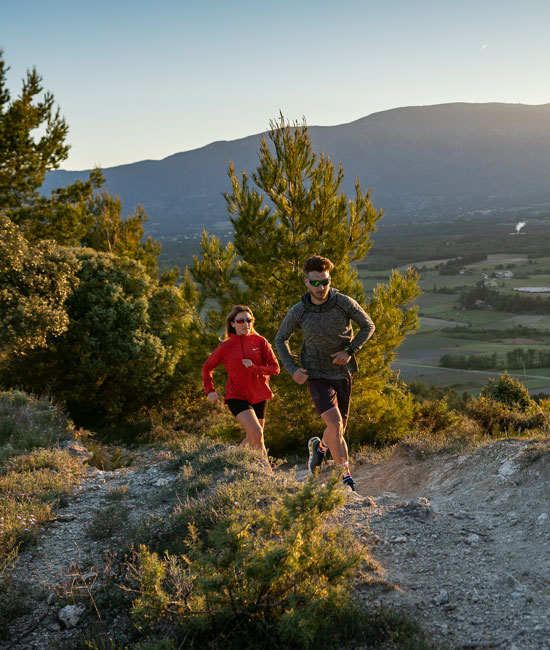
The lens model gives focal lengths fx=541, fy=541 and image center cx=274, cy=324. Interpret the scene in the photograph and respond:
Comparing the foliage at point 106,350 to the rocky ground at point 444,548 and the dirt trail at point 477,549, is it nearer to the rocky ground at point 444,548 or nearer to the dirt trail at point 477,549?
the rocky ground at point 444,548

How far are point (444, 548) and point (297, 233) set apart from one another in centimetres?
832

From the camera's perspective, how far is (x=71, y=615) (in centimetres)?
348

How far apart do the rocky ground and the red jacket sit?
1209 millimetres

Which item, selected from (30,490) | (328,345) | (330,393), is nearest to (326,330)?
(328,345)

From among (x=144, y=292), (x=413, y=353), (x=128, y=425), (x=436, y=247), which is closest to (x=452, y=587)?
(x=128, y=425)

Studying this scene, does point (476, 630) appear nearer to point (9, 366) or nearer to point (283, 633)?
point (283, 633)

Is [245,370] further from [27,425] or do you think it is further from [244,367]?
[27,425]

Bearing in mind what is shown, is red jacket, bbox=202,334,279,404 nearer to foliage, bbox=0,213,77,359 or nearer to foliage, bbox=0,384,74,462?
foliage, bbox=0,384,74,462

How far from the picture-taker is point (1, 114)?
59.9 feet

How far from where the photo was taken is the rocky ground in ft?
10.7

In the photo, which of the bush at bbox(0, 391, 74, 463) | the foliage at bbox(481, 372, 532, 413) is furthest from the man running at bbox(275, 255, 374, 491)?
the foliage at bbox(481, 372, 532, 413)

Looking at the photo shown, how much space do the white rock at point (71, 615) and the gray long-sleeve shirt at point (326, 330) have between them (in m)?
2.71

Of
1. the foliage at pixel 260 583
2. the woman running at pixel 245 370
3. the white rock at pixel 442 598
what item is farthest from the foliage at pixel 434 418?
the foliage at pixel 260 583

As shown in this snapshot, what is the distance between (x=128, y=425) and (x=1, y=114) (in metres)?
11.5
